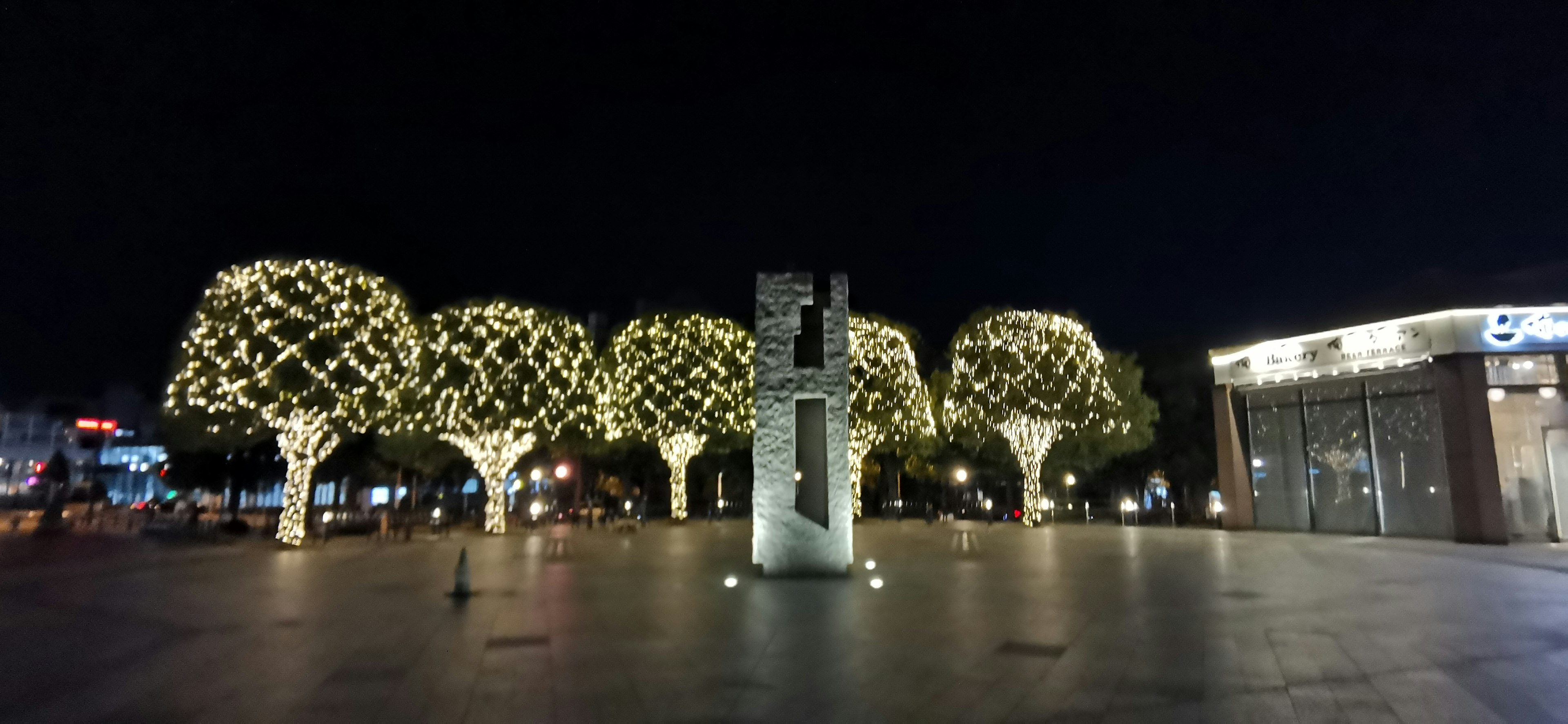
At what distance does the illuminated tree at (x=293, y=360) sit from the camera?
2592 cm

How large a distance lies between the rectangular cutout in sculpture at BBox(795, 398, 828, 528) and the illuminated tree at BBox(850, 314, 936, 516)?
750 inches

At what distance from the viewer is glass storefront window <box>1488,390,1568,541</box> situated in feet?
83.1

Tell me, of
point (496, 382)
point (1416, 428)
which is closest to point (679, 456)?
point (496, 382)

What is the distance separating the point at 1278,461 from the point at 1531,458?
22.9 ft

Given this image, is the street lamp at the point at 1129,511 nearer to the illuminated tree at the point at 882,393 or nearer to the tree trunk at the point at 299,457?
the illuminated tree at the point at 882,393

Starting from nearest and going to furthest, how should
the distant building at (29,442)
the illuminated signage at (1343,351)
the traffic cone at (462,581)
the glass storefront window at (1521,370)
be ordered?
1. the traffic cone at (462,581)
2. the glass storefront window at (1521,370)
3. the illuminated signage at (1343,351)
4. the distant building at (29,442)

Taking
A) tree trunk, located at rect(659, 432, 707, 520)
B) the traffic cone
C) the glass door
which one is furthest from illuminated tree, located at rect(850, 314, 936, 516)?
the traffic cone

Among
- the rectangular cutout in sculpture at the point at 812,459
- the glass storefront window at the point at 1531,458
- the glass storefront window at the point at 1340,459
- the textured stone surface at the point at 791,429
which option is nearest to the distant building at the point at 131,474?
the rectangular cutout in sculpture at the point at 812,459

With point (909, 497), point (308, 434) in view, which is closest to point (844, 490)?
point (308, 434)

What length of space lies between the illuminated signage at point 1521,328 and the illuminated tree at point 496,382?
29.3 meters

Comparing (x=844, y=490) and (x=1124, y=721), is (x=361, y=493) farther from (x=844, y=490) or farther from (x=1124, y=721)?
(x=1124, y=721)

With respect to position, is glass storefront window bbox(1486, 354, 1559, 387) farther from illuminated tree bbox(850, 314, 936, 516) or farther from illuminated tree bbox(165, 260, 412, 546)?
illuminated tree bbox(165, 260, 412, 546)

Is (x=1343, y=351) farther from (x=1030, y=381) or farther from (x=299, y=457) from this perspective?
(x=299, y=457)

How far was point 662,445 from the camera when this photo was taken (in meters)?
39.5
